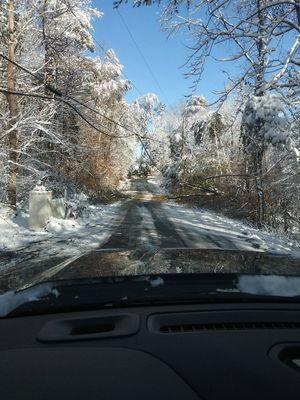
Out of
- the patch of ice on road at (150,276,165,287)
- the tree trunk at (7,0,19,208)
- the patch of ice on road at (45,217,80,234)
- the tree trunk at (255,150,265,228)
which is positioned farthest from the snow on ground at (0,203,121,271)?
the patch of ice on road at (150,276,165,287)

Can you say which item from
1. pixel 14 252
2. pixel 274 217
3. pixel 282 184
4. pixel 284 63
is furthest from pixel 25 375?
pixel 274 217

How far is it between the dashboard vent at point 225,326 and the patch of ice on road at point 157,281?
0.52m

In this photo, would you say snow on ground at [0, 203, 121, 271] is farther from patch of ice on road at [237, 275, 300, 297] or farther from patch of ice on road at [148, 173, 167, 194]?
patch of ice on road at [148, 173, 167, 194]

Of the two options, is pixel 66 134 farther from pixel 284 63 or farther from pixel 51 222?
pixel 284 63

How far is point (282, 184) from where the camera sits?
19.0 metres

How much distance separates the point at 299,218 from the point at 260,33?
26.6ft

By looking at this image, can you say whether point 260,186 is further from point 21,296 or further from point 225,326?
point 225,326

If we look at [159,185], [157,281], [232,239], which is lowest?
[159,185]

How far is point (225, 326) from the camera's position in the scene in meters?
2.24

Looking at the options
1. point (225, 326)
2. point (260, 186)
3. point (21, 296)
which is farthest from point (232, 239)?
point (225, 326)

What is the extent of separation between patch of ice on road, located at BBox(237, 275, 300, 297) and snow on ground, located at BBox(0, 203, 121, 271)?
730cm

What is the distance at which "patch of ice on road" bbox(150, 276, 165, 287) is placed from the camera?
2.73 metres

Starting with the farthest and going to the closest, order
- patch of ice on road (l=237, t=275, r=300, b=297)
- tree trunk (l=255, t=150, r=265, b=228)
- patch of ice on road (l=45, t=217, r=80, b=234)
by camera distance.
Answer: tree trunk (l=255, t=150, r=265, b=228), patch of ice on road (l=45, t=217, r=80, b=234), patch of ice on road (l=237, t=275, r=300, b=297)

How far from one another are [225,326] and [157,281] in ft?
2.11
